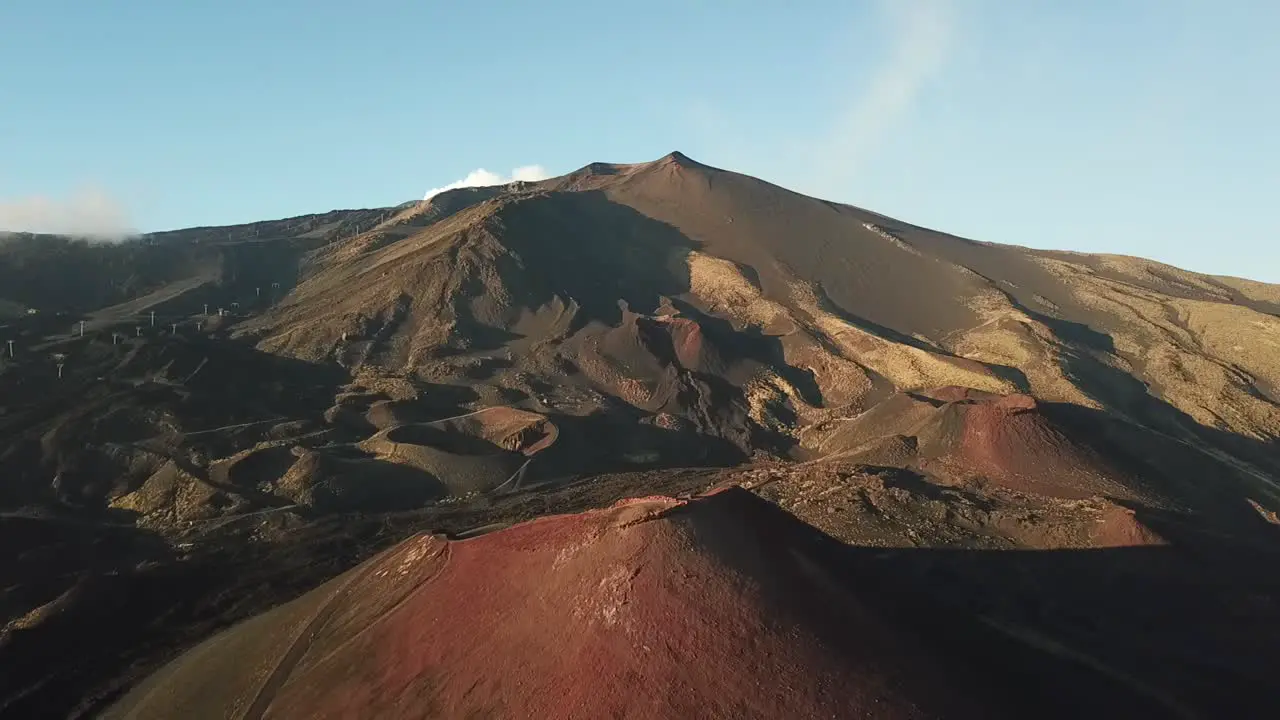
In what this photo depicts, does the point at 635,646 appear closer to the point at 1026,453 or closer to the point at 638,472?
the point at 1026,453

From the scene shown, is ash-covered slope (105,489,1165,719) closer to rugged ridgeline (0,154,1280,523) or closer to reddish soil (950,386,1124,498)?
reddish soil (950,386,1124,498)

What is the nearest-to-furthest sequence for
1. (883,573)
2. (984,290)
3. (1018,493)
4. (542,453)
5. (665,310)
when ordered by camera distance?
(883,573)
(1018,493)
(542,453)
(665,310)
(984,290)

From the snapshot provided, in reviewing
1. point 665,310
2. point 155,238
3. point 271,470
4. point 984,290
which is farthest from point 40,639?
point 155,238

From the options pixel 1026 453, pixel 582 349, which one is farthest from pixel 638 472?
pixel 1026 453

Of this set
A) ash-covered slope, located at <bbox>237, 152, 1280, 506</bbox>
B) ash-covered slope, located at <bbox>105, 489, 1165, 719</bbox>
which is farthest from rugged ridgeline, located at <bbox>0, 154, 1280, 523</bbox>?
ash-covered slope, located at <bbox>105, 489, 1165, 719</bbox>

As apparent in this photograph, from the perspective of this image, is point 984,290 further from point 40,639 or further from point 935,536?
point 40,639

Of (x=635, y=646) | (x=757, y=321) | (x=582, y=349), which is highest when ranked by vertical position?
(x=757, y=321)

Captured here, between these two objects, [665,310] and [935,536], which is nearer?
[935,536]
